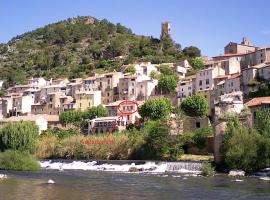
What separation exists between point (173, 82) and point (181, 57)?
3497 cm

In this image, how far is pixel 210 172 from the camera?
4041 centimetres

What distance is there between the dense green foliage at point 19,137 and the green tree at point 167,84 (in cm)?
3946

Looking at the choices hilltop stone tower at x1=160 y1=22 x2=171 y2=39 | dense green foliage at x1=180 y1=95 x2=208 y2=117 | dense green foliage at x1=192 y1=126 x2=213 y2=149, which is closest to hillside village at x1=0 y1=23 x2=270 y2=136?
dense green foliage at x1=180 y1=95 x2=208 y2=117

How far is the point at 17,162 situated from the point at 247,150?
20173 mm

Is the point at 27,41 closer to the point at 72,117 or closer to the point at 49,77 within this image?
the point at 49,77

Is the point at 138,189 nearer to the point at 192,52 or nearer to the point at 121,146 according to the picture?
the point at 121,146

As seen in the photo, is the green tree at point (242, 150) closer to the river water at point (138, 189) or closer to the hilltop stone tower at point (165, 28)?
the river water at point (138, 189)

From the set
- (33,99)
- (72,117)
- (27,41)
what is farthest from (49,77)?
(27,41)

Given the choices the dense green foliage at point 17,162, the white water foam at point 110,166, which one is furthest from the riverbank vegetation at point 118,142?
the white water foam at point 110,166

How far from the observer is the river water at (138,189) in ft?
88.2

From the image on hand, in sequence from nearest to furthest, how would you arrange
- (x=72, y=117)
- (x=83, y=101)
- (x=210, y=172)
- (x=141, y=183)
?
(x=141, y=183) < (x=210, y=172) < (x=72, y=117) < (x=83, y=101)

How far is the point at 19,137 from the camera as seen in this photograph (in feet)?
175

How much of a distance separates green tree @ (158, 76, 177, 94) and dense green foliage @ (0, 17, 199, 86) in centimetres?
2742

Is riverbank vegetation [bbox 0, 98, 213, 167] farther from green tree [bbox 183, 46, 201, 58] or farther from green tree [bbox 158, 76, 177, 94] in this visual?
green tree [bbox 183, 46, 201, 58]
